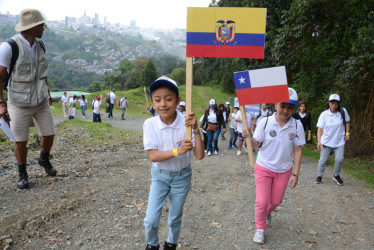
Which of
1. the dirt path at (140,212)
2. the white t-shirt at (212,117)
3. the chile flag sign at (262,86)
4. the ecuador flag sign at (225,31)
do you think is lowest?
the dirt path at (140,212)

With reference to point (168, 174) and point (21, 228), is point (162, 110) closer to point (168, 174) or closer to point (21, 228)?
point (168, 174)

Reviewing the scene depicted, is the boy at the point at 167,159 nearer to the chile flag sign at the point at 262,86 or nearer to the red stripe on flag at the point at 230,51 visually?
the red stripe on flag at the point at 230,51

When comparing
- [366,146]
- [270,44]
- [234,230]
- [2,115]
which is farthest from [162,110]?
[270,44]

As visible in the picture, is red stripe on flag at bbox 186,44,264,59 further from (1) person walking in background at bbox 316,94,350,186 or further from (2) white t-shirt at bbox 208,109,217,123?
(2) white t-shirt at bbox 208,109,217,123

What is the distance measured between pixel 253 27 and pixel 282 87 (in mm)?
847

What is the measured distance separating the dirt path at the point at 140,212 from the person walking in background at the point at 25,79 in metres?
0.84

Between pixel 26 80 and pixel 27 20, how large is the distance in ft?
2.82

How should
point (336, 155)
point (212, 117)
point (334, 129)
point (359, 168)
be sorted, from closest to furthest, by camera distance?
point (334, 129), point (336, 155), point (359, 168), point (212, 117)

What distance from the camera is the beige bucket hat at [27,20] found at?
4.35 metres

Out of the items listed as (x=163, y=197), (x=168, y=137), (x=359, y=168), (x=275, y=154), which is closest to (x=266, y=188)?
(x=275, y=154)

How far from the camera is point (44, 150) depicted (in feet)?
16.8

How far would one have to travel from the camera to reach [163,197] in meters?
3.08

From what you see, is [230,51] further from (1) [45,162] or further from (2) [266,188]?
(1) [45,162]

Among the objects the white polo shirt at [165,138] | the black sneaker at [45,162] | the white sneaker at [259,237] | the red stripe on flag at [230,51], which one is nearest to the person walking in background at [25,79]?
the black sneaker at [45,162]
